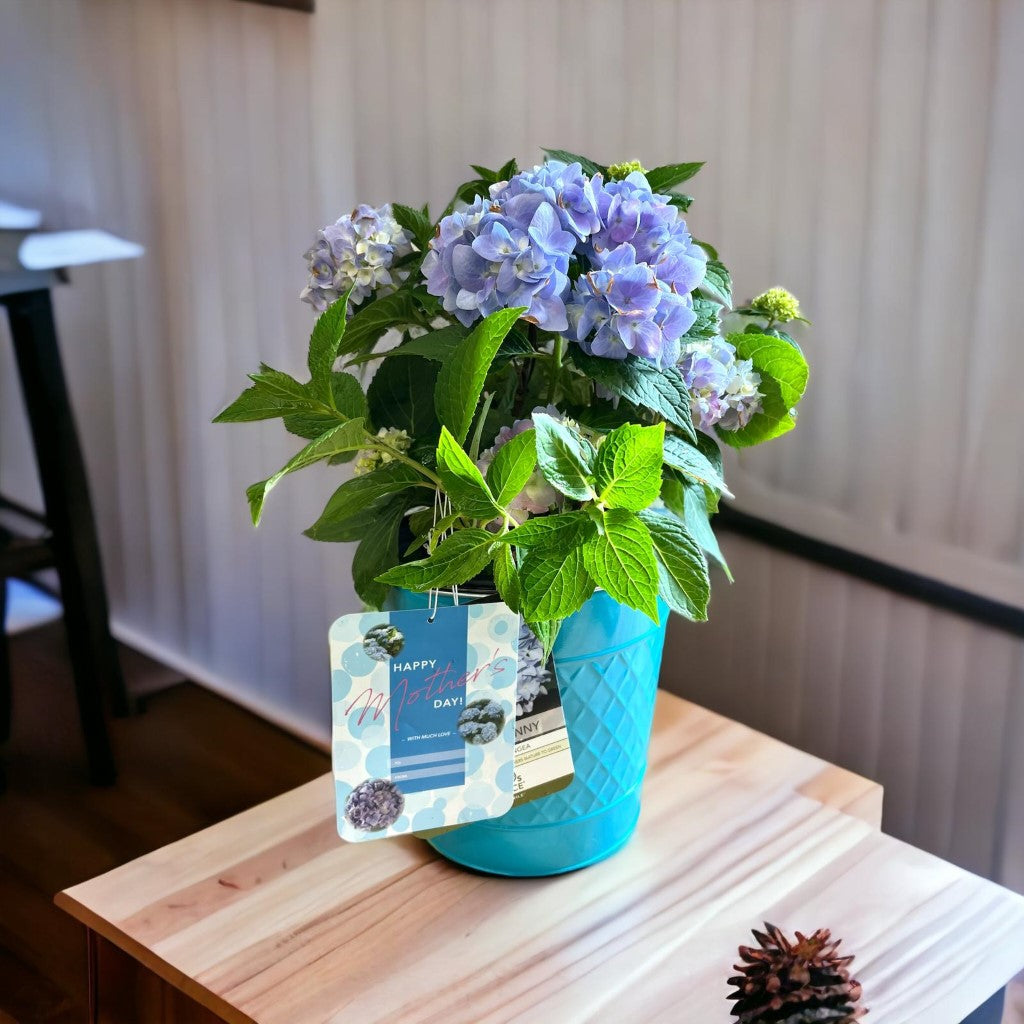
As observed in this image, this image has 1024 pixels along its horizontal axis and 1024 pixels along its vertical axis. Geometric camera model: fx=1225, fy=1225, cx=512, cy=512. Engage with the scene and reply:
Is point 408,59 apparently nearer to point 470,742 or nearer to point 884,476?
point 884,476

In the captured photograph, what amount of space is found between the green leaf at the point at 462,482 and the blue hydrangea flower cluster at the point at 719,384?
0.14m

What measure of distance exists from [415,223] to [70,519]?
67cm

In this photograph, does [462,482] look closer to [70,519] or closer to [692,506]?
[692,506]

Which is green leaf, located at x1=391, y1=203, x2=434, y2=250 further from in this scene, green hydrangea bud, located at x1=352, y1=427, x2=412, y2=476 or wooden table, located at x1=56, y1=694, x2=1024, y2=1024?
wooden table, located at x1=56, y1=694, x2=1024, y2=1024

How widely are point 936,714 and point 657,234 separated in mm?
543

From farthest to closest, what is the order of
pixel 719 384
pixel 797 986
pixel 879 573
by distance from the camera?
1. pixel 879 573
2. pixel 719 384
3. pixel 797 986

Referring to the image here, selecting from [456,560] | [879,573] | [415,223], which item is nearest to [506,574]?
[456,560]

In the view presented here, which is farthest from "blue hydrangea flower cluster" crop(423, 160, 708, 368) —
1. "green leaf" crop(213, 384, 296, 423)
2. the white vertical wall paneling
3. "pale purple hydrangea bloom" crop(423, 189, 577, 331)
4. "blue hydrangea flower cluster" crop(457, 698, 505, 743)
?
the white vertical wall paneling

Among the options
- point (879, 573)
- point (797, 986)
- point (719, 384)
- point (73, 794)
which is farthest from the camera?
point (73, 794)

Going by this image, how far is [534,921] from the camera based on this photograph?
771 mm

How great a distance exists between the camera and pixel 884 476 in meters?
0.99

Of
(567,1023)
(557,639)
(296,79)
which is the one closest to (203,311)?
(296,79)

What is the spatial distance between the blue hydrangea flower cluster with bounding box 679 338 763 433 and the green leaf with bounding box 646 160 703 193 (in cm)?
10

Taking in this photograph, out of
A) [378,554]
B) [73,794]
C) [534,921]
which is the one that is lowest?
[73,794]
